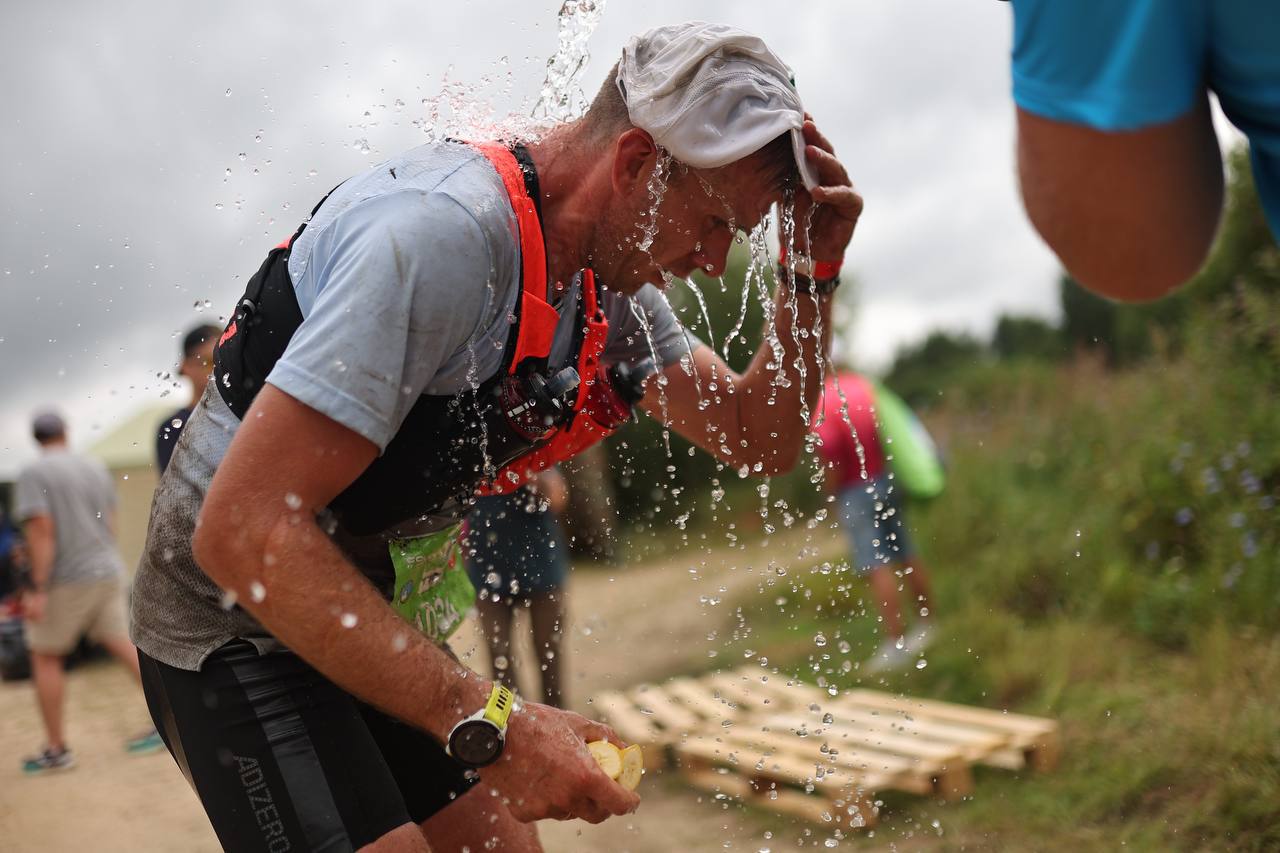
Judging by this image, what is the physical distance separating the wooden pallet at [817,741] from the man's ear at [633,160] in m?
2.49

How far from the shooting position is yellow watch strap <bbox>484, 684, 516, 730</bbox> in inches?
74.8

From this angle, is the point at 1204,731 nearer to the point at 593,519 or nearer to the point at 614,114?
the point at 614,114

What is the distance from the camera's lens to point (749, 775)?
4.99 meters

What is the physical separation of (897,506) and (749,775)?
245 centimetres

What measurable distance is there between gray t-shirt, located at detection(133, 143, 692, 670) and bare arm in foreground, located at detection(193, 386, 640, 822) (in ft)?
0.23

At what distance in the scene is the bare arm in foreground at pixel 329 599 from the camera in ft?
5.72

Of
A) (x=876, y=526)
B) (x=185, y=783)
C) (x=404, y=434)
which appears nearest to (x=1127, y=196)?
(x=404, y=434)

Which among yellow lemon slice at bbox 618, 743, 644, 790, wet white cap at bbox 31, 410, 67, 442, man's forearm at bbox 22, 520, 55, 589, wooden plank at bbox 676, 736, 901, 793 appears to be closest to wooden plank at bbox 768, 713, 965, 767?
wooden plank at bbox 676, 736, 901, 793

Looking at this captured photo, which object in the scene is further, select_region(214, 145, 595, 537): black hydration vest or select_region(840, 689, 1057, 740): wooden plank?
select_region(840, 689, 1057, 740): wooden plank

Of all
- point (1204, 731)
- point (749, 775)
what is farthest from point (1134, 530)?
point (749, 775)

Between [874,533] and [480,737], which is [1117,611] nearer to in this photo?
[874,533]

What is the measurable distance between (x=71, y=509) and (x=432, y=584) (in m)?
5.08

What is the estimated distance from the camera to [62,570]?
6.60 m

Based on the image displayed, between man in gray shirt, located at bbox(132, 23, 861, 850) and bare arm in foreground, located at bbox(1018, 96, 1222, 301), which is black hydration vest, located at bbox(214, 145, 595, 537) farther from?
bare arm in foreground, located at bbox(1018, 96, 1222, 301)
